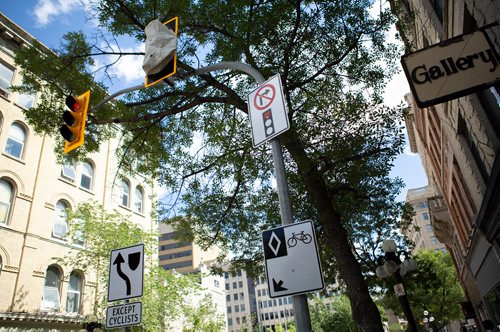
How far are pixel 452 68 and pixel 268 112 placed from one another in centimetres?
227

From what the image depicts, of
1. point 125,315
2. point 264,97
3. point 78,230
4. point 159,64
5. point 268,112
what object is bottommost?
point 125,315

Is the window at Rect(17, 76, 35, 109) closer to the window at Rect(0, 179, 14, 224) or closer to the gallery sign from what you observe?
the window at Rect(0, 179, 14, 224)

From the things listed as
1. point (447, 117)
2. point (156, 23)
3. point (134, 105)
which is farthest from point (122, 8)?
point (447, 117)

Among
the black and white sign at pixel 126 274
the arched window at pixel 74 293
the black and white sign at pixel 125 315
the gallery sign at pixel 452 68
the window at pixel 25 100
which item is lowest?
the black and white sign at pixel 125 315

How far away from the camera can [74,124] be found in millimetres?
7559

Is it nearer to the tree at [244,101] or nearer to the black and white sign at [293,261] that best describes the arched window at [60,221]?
the tree at [244,101]

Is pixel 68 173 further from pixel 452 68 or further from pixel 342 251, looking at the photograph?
pixel 452 68

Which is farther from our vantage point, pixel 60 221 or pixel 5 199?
pixel 60 221

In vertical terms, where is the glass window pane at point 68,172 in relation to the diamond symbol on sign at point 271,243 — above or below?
above

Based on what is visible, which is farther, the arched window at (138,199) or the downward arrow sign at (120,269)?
the arched window at (138,199)

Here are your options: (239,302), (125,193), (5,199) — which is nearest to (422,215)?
(239,302)

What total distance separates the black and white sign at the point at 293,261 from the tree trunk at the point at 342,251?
4254 millimetres

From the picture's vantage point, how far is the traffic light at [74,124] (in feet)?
24.4

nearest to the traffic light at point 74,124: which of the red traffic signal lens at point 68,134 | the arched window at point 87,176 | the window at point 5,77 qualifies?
the red traffic signal lens at point 68,134
